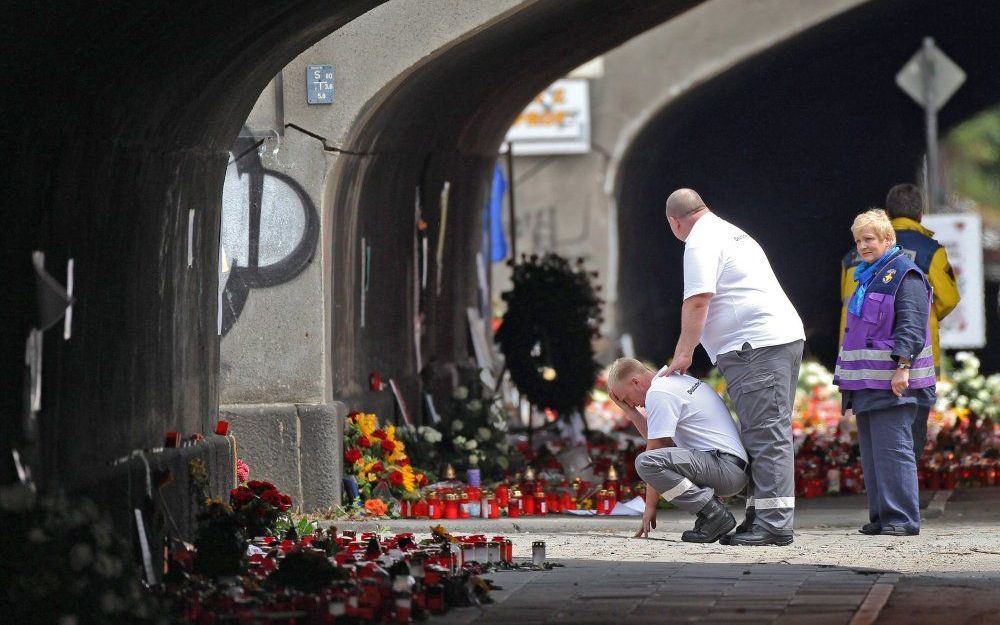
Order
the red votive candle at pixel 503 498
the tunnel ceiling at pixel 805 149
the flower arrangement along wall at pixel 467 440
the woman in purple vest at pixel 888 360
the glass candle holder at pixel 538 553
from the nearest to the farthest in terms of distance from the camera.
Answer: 1. the glass candle holder at pixel 538 553
2. the woman in purple vest at pixel 888 360
3. the red votive candle at pixel 503 498
4. the flower arrangement along wall at pixel 467 440
5. the tunnel ceiling at pixel 805 149

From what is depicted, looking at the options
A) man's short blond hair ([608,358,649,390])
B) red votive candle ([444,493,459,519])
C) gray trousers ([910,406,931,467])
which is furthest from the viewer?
red votive candle ([444,493,459,519])

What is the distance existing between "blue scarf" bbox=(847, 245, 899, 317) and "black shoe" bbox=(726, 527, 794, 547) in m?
1.24

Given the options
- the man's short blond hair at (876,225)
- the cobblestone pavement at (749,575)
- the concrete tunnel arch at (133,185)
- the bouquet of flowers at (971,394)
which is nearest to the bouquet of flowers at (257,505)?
the concrete tunnel arch at (133,185)

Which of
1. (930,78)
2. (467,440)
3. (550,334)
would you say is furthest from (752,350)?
(930,78)

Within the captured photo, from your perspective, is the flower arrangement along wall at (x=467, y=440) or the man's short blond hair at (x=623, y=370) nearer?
the man's short blond hair at (x=623, y=370)

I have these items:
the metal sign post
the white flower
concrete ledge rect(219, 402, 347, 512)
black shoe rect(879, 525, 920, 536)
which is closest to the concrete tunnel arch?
concrete ledge rect(219, 402, 347, 512)

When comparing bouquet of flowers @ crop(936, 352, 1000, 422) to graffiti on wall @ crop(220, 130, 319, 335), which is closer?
graffiti on wall @ crop(220, 130, 319, 335)

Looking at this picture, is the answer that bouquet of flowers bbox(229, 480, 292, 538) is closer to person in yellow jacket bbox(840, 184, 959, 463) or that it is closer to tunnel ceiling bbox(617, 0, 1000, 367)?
person in yellow jacket bbox(840, 184, 959, 463)

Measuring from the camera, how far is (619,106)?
23.9 m

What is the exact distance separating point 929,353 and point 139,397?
4087mm

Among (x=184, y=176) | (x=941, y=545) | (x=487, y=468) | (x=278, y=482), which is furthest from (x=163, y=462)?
(x=487, y=468)

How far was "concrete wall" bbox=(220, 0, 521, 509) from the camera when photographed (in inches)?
456

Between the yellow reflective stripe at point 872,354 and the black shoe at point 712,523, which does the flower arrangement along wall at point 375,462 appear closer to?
the black shoe at point 712,523

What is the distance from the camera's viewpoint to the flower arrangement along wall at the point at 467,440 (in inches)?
533
